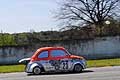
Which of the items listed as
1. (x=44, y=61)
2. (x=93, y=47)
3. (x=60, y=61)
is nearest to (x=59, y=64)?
(x=60, y=61)

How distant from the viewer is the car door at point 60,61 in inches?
1002

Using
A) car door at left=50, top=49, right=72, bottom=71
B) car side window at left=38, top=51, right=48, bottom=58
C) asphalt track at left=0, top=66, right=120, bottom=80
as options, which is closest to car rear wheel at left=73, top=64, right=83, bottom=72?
car door at left=50, top=49, right=72, bottom=71

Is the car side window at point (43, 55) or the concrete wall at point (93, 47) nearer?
the car side window at point (43, 55)

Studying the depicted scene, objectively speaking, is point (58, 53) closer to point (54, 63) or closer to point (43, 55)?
point (54, 63)

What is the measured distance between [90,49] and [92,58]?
1019 millimetres

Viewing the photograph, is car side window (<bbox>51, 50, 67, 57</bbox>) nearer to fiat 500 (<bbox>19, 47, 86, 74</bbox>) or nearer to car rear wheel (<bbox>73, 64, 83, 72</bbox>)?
fiat 500 (<bbox>19, 47, 86, 74</bbox>)

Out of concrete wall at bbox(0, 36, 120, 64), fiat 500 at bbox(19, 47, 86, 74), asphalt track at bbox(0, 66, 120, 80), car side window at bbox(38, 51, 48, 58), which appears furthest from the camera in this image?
concrete wall at bbox(0, 36, 120, 64)

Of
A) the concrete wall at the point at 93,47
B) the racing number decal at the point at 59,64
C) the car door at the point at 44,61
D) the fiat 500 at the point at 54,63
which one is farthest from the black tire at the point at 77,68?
the concrete wall at the point at 93,47

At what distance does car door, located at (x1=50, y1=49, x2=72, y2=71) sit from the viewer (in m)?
25.5

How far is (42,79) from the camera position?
21.4 metres

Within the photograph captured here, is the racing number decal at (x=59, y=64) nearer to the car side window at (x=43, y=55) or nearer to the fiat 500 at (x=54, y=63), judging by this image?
the fiat 500 at (x=54, y=63)

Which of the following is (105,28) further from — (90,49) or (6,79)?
(6,79)

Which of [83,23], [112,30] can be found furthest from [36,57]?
[83,23]

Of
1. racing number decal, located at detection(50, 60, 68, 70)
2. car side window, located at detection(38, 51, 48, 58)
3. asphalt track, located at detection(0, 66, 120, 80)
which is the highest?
car side window, located at detection(38, 51, 48, 58)
